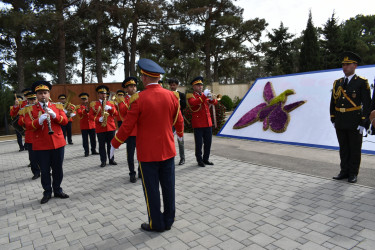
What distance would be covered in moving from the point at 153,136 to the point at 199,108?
137 inches

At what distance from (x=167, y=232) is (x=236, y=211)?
1.10 meters

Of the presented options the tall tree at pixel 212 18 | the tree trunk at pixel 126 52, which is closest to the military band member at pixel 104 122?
the tree trunk at pixel 126 52

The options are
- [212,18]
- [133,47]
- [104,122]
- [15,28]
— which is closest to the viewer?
[104,122]

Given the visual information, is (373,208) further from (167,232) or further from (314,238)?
(167,232)

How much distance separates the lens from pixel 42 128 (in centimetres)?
476

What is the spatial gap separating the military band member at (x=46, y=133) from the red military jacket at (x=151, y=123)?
75.7 inches

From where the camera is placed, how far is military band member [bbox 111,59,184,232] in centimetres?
330

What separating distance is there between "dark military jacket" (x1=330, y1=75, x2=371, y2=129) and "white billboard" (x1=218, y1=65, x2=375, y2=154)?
255 cm

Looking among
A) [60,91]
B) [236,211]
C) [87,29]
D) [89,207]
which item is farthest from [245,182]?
[87,29]

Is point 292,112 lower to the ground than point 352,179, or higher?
higher

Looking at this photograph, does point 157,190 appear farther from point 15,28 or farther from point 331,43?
point 331,43

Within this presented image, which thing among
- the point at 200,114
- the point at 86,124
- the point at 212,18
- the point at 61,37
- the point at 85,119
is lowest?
the point at 86,124

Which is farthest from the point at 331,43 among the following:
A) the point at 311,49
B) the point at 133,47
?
the point at 133,47

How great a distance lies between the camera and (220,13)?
1078 inches
